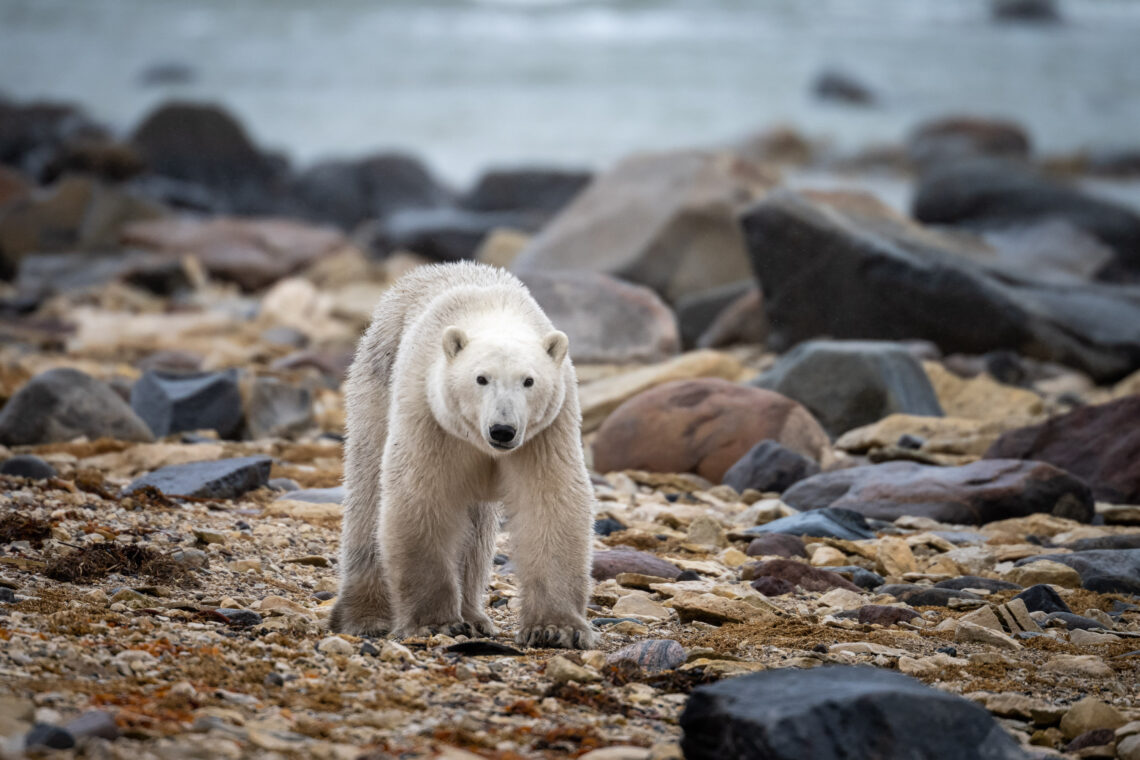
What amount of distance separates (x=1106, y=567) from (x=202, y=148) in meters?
27.8

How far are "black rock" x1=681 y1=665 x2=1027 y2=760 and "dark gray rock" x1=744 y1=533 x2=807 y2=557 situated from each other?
9.63ft

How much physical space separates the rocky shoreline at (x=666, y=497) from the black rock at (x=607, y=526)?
0.02 metres

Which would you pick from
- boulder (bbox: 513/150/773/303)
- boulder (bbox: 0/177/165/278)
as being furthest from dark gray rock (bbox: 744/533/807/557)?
boulder (bbox: 0/177/165/278)

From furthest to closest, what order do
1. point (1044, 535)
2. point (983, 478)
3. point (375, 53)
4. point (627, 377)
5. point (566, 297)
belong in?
point (375, 53) → point (566, 297) → point (627, 377) → point (983, 478) → point (1044, 535)

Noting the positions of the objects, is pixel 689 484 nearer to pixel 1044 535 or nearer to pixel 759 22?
pixel 1044 535

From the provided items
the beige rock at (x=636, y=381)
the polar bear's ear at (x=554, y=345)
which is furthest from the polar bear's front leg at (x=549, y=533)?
the beige rock at (x=636, y=381)

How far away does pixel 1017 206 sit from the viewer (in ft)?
66.6

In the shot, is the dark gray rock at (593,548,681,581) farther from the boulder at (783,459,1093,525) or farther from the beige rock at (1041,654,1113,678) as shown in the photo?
the beige rock at (1041,654,1113,678)

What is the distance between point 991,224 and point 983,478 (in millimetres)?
14003

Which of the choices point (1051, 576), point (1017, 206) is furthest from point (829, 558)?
point (1017, 206)

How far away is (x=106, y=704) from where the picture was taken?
11.0ft

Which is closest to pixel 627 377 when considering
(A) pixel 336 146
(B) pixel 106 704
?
(B) pixel 106 704

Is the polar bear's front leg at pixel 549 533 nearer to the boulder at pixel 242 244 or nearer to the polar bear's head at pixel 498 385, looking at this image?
the polar bear's head at pixel 498 385

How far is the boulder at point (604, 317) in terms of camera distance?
1101cm
